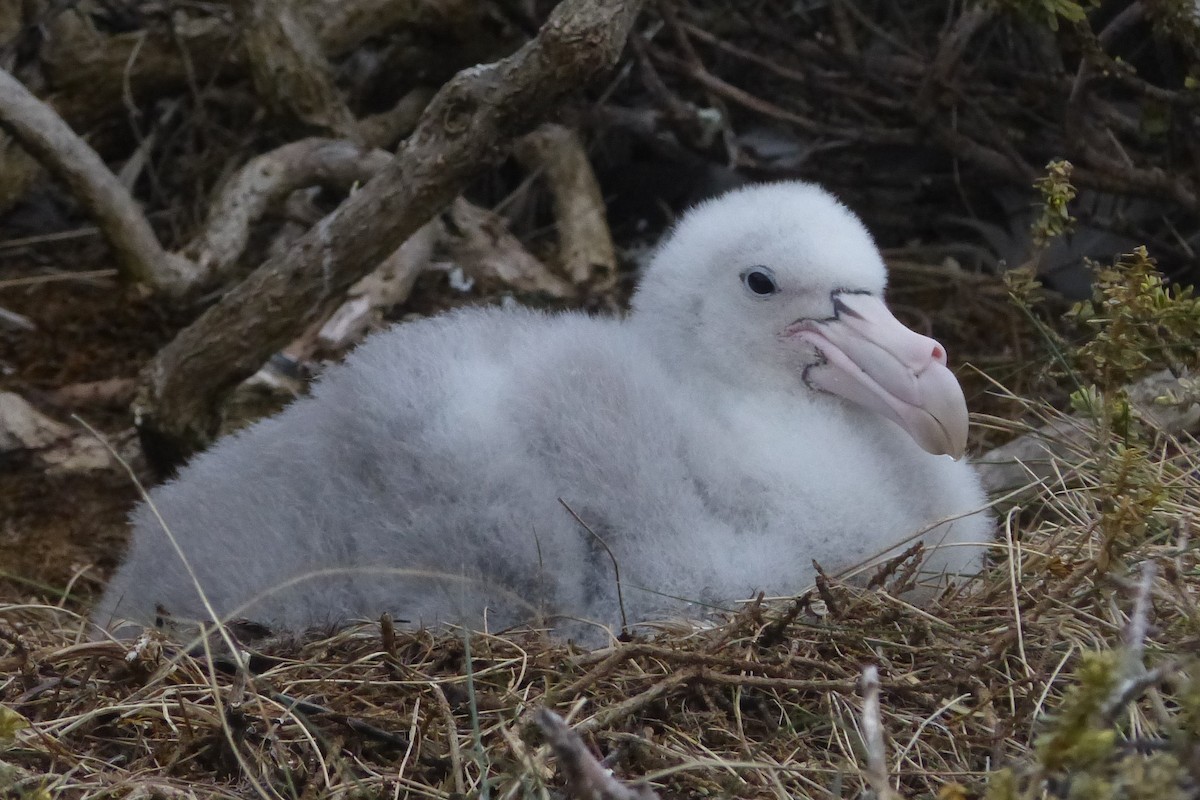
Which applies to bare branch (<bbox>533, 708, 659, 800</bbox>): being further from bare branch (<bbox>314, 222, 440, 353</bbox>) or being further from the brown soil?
bare branch (<bbox>314, 222, 440, 353</bbox>)

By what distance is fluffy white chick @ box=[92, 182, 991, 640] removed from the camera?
2.33 metres

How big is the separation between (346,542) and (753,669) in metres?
0.77

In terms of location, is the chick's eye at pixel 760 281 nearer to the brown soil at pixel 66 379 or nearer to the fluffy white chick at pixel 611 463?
the fluffy white chick at pixel 611 463

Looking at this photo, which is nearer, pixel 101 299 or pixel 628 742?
pixel 628 742

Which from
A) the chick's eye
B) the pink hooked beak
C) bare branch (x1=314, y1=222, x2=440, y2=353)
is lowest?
bare branch (x1=314, y1=222, x2=440, y2=353)

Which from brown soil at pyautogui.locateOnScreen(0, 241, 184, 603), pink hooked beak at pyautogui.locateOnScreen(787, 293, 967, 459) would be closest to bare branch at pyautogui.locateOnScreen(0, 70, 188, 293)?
brown soil at pyautogui.locateOnScreen(0, 241, 184, 603)

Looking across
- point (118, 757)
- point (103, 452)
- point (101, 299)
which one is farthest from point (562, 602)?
point (101, 299)

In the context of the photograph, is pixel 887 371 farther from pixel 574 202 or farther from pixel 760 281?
pixel 574 202

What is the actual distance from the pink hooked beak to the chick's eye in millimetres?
86

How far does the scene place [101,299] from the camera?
4.20 m

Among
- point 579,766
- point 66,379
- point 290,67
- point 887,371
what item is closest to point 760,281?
point 887,371

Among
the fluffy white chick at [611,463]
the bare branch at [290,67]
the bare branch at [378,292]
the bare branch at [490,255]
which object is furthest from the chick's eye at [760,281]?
the bare branch at [290,67]

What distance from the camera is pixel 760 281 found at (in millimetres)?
2645

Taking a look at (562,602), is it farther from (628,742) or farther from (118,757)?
(118,757)
